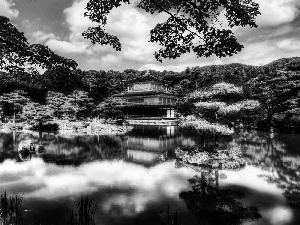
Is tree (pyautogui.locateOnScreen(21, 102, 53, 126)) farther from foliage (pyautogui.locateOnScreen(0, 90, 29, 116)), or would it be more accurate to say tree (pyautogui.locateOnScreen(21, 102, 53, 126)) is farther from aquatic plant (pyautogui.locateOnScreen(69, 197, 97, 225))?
aquatic plant (pyautogui.locateOnScreen(69, 197, 97, 225))

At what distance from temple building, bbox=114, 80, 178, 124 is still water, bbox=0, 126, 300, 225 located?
90.3ft

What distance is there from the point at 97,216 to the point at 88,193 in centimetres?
209

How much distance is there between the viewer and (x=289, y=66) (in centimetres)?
3122

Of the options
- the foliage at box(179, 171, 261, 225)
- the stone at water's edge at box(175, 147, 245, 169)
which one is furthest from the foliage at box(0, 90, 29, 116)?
the foliage at box(179, 171, 261, 225)

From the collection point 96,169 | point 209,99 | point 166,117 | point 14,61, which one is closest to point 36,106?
point 166,117

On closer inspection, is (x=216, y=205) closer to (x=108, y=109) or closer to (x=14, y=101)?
(x=108, y=109)

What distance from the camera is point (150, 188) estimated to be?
31.7 ft

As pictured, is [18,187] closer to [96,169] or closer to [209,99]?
[96,169]

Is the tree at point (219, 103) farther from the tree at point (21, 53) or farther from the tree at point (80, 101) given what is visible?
the tree at point (80, 101)

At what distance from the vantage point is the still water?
23.3 feet

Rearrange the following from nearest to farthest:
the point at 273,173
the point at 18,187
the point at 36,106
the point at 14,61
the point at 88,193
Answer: the point at 14,61 < the point at 88,193 < the point at 18,187 < the point at 273,173 < the point at 36,106

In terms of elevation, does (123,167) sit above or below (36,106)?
below

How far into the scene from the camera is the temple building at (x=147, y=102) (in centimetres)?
4372

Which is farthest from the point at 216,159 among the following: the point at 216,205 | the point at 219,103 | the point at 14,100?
the point at 14,100
